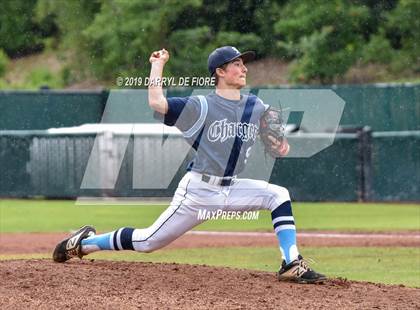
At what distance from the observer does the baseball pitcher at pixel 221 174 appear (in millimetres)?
7312

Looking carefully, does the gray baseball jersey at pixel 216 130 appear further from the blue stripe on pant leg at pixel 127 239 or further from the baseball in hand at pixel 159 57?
the blue stripe on pant leg at pixel 127 239

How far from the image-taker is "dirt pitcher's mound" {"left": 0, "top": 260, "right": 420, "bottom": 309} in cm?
643

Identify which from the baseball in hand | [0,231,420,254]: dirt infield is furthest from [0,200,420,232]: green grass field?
the baseball in hand

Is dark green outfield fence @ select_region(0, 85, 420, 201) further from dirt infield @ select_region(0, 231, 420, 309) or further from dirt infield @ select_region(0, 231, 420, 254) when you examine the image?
dirt infield @ select_region(0, 231, 420, 309)

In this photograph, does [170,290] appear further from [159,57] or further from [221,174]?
[159,57]

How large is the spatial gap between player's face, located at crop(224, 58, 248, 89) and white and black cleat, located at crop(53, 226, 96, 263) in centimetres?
174

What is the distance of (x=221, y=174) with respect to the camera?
7375 millimetres

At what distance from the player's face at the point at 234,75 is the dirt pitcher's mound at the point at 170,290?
1497mm

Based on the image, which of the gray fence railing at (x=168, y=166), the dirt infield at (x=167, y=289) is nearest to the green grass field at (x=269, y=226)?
the gray fence railing at (x=168, y=166)

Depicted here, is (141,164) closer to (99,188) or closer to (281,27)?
(99,188)

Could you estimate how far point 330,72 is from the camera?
102 ft

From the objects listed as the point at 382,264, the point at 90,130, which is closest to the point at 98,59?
the point at 90,130

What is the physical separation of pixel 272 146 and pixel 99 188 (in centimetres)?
1206

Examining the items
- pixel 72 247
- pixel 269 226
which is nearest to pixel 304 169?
pixel 269 226
